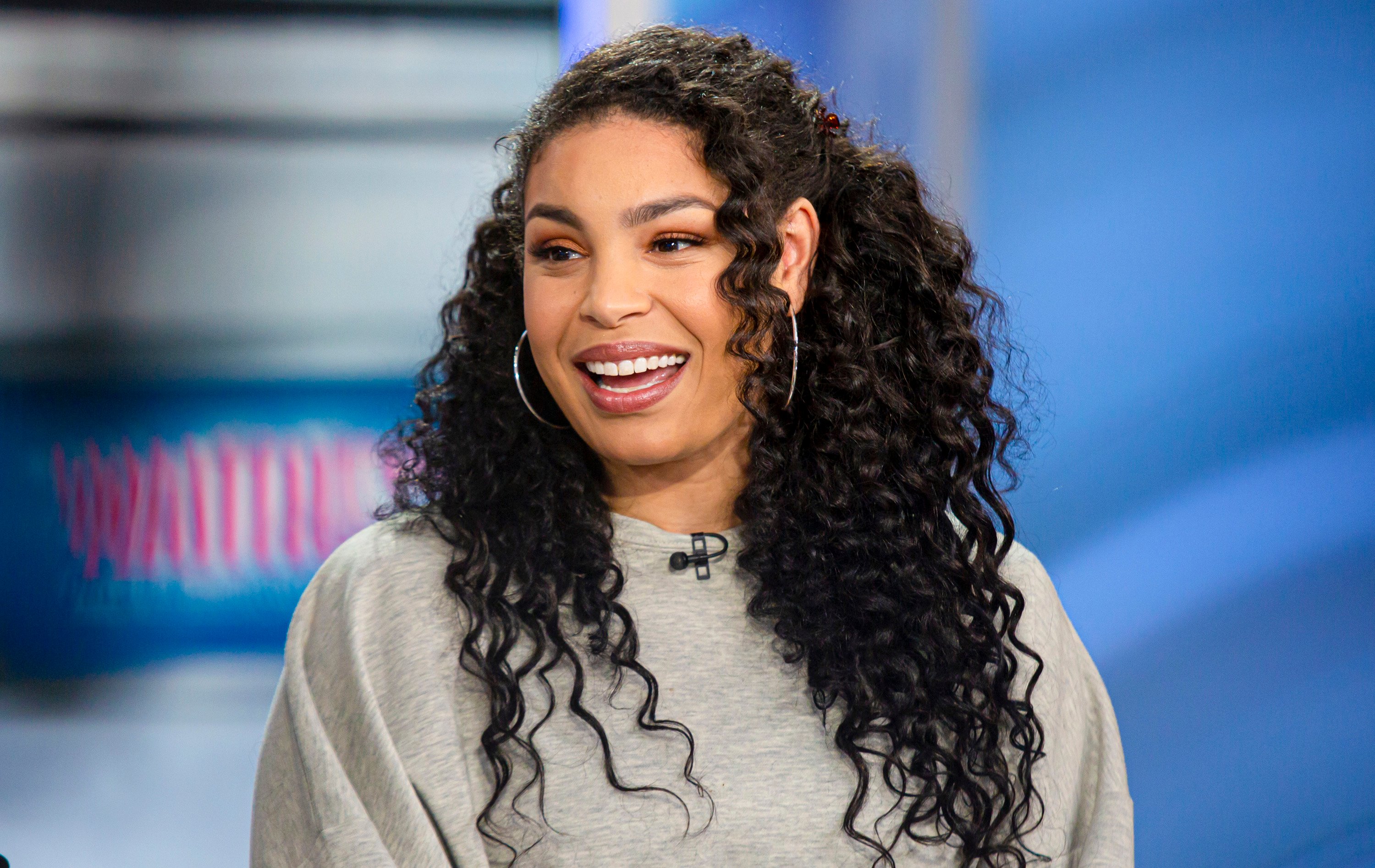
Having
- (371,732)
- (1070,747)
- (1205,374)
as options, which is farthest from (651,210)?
(1205,374)

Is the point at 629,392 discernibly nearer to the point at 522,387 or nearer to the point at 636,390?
the point at 636,390

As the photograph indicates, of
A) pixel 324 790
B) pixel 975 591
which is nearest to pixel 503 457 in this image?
pixel 324 790

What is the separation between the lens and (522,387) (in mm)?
1633

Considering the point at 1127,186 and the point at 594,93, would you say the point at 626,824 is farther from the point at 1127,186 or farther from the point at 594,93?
the point at 1127,186

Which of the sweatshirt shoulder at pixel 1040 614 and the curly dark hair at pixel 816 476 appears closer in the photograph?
the curly dark hair at pixel 816 476

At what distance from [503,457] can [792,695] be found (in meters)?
0.48

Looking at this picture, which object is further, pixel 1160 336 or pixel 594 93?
pixel 1160 336

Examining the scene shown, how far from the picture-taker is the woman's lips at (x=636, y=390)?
143 cm

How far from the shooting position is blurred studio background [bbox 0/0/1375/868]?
2.11 metres

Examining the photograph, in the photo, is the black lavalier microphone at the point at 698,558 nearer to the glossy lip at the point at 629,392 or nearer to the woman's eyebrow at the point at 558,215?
the glossy lip at the point at 629,392

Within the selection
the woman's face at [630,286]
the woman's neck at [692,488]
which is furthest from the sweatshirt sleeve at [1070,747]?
the woman's face at [630,286]

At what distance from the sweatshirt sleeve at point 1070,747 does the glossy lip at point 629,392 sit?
54 cm

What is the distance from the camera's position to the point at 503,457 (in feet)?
5.24

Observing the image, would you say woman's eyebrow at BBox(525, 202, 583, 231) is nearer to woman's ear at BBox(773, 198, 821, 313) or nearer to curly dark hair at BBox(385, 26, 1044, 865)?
curly dark hair at BBox(385, 26, 1044, 865)
